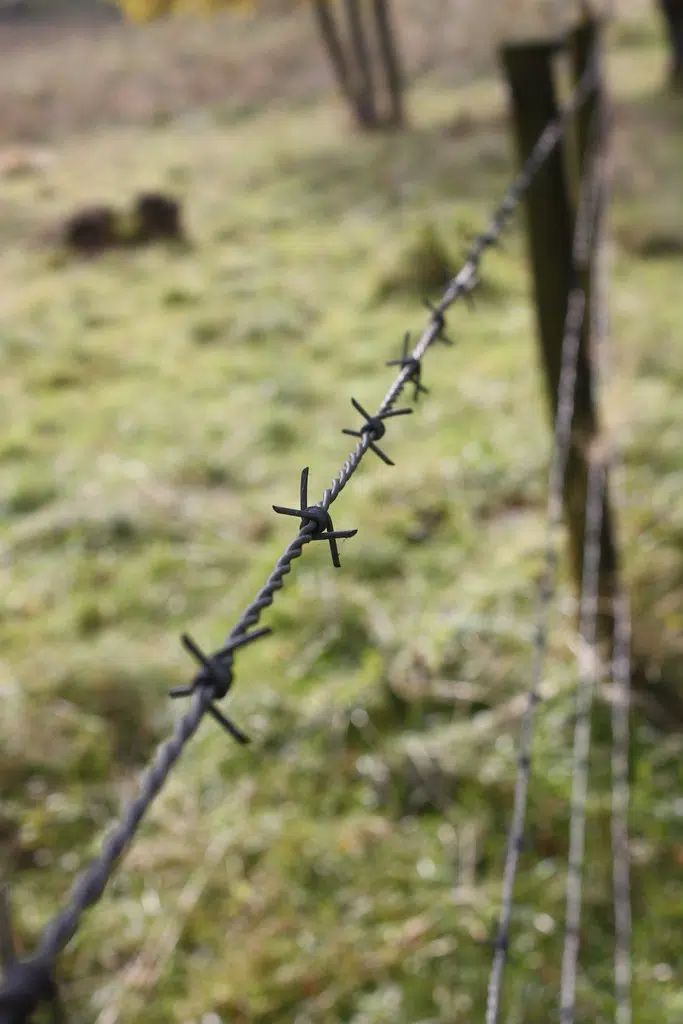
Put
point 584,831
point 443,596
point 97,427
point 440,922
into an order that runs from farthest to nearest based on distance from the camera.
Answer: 1. point 97,427
2. point 443,596
3. point 584,831
4. point 440,922

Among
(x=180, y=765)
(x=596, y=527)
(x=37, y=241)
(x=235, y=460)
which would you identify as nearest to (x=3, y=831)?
(x=180, y=765)

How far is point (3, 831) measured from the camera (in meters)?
2.53

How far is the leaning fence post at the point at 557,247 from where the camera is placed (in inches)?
83.8

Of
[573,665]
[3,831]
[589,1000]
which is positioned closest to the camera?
[589,1000]

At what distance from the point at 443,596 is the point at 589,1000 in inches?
55.6

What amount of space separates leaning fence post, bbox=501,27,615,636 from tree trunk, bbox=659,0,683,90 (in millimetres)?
8759

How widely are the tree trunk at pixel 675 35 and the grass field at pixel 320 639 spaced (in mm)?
4302

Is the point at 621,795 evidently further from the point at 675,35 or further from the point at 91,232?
the point at 675,35

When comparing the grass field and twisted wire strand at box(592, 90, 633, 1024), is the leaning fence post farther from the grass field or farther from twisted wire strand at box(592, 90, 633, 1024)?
the grass field

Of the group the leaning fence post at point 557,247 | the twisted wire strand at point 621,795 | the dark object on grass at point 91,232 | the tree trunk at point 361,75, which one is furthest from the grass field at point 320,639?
the tree trunk at point 361,75

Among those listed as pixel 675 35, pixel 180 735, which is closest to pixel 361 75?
pixel 675 35

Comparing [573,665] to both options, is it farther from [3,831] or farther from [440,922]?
[3,831]

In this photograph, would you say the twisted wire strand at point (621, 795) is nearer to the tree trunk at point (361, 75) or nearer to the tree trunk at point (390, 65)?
the tree trunk at point (390, 65)

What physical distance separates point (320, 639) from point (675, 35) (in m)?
10.1
